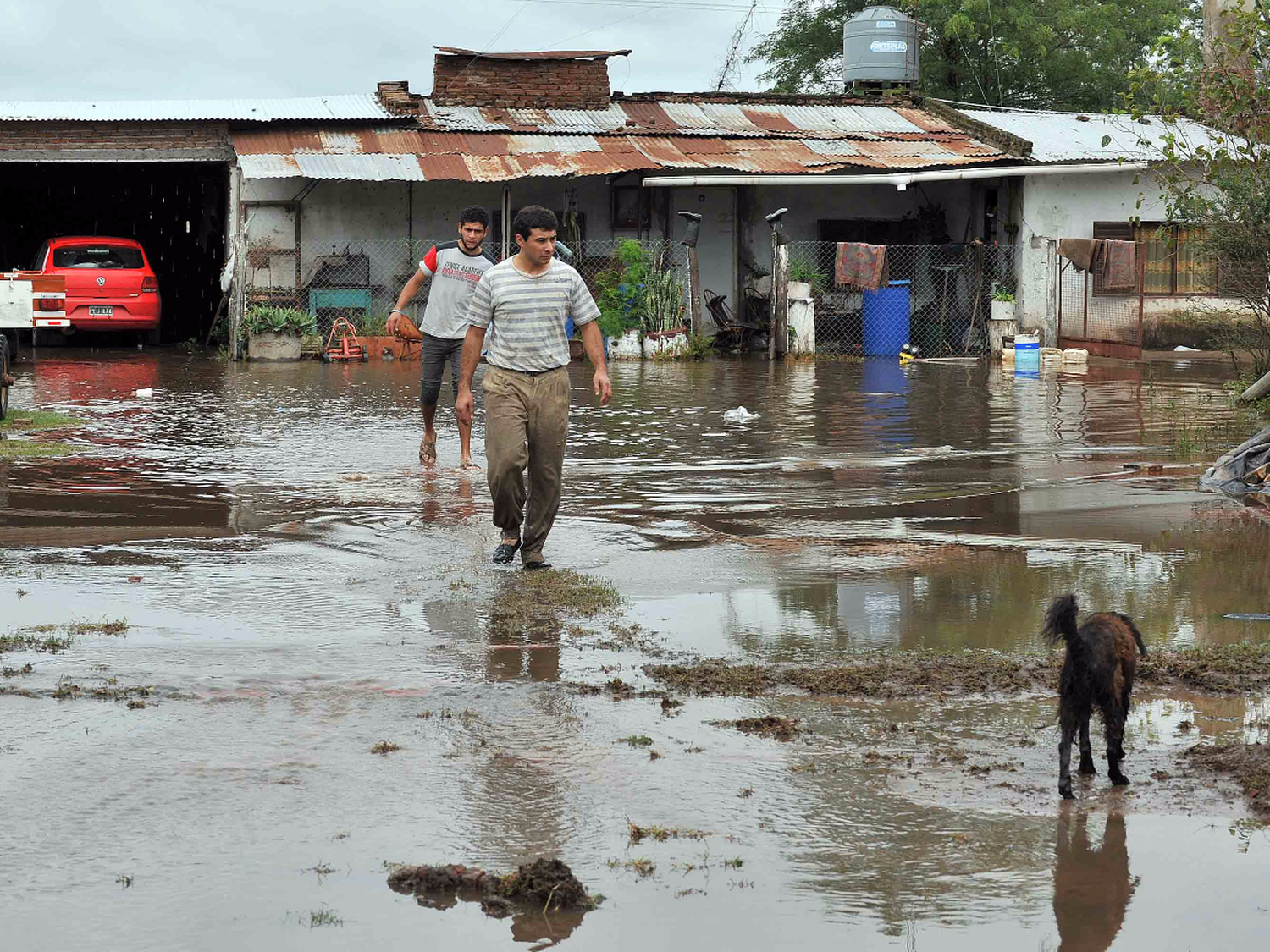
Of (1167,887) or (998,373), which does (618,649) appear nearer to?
(1167,887)

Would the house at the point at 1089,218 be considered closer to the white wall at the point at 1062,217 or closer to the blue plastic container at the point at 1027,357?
the white wall at the point at 1062,217

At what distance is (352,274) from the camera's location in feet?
83.3

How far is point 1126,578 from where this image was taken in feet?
24.6

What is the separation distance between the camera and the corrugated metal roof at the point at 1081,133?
2616cm

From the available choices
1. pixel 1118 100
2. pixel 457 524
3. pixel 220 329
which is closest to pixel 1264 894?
pixel 457 524

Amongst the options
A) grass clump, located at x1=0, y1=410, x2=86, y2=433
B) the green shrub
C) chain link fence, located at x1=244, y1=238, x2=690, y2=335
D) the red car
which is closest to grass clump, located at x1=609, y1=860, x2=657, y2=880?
grass clump, located at x1=0, y1=410, x2=86, y2=433

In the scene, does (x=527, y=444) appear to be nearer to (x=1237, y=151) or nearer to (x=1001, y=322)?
(x=1237, y=151)

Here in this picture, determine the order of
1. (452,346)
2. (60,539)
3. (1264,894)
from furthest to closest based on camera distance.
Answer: (452,346), (60,539), (1264,894)

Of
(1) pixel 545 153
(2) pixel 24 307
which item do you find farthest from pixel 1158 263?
(2) pixel 24 307

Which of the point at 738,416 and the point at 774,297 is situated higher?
the point at 774,297

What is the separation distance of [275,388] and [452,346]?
8.01 m

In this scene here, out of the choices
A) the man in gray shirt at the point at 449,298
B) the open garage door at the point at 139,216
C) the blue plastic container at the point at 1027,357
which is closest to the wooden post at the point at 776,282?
the blue plastic container at the point at 1027,357

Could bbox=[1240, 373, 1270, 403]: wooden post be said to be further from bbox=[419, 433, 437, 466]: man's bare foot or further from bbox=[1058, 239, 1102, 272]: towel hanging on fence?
bbox=[1058, 239, 1102, 272]: towel hanging on fence

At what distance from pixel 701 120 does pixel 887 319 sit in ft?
18.5
